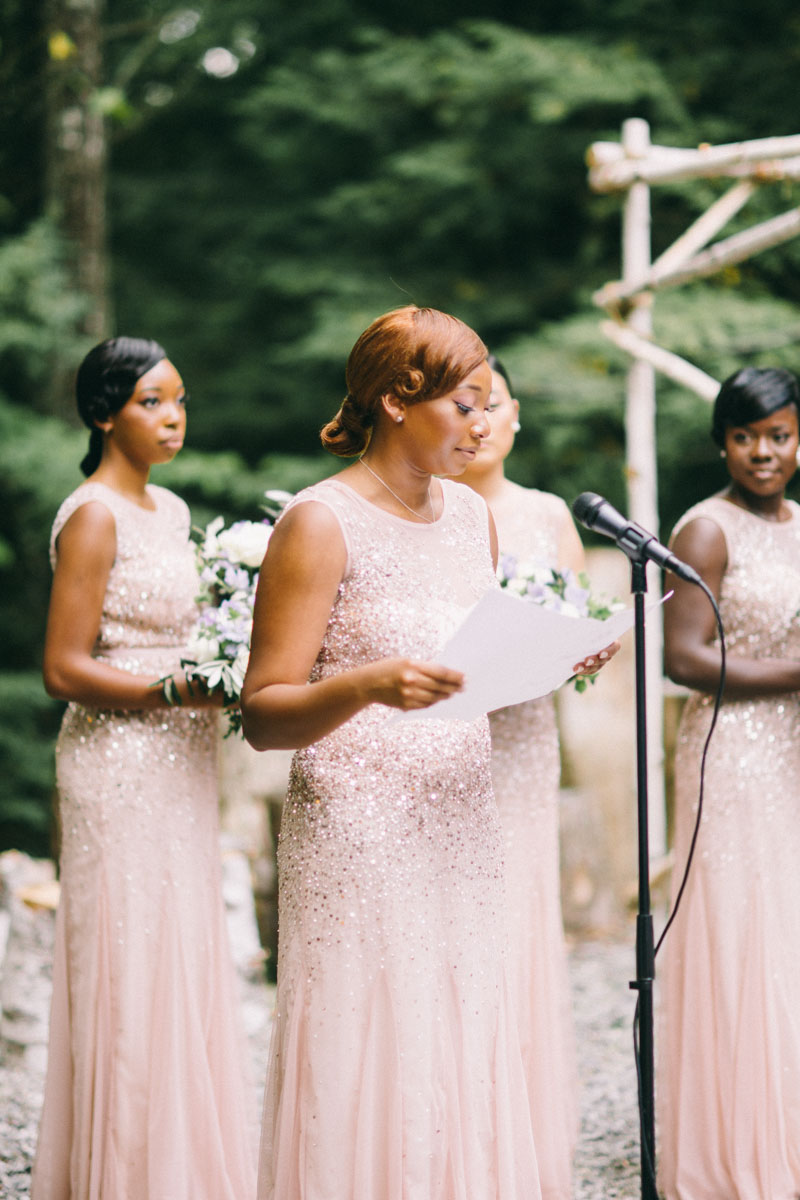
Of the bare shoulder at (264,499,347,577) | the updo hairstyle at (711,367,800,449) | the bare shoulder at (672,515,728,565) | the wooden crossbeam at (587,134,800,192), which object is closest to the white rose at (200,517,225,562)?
the bare shoulder at (264,499,347,577)

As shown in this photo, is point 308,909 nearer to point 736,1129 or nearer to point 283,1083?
point 283,1083

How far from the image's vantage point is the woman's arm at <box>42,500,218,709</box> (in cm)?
357

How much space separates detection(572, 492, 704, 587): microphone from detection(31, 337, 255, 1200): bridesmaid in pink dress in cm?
131

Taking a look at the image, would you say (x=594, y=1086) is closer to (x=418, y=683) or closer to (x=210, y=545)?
(x=210, y=545)

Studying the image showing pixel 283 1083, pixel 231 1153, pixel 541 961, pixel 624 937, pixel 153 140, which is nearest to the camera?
pixel 283 1083

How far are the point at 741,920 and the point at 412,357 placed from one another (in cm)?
218

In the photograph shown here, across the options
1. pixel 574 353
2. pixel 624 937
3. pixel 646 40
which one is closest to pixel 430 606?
pixel 624 937

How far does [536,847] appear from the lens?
4023 millimetres

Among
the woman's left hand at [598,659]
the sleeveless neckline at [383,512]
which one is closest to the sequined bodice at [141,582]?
the sleeveless neckline at [383,512]

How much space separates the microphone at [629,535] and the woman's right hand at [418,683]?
0.68m

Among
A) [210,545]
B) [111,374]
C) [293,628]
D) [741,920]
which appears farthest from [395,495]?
[741,920]

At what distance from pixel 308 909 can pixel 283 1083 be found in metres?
0.35

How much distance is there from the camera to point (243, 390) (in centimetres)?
1133

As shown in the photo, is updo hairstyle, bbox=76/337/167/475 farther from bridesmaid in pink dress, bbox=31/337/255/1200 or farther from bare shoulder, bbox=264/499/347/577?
bare shoulder, bbox=264/499/347/577
